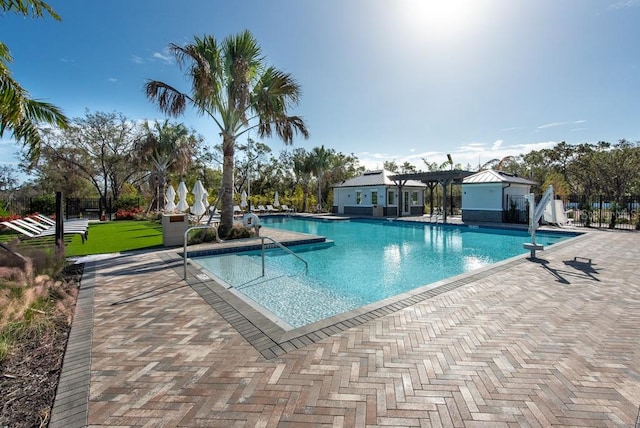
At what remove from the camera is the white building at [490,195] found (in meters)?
17.5

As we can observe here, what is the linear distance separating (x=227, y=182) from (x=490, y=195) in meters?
15.4

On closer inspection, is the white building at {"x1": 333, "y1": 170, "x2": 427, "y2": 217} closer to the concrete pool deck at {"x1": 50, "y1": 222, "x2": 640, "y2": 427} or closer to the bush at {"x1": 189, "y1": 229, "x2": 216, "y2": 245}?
the bush at {"x1": 189, "y1": 229, "x2": 216, "y2": 245}

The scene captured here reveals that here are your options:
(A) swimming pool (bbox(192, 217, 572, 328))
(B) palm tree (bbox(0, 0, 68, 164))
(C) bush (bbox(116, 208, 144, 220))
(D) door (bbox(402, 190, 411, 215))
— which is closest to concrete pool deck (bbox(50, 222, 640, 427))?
(A) swimming pool (bbox(192, 217, 572, 328))

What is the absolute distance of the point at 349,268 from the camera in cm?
815

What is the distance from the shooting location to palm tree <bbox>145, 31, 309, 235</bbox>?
31.3ft

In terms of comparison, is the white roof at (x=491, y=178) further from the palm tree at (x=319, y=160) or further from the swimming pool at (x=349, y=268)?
the palm tree at (x=319, y=160)

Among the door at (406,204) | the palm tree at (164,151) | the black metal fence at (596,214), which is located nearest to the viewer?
the black metal fence at (596,214)

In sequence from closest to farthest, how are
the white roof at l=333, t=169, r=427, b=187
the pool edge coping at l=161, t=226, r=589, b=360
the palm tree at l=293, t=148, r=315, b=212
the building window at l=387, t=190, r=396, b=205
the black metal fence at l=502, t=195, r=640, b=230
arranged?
the pool edge coping at l=161, t=226, r=589, b=360
the black metal fence at l=502, t=195, r=640, b=230
the white roof at l=333, t=169, r=427, b=187
the building window at l=387, t=190, r=396, b=205
the palm tree at l=293, t=148, r=315, b=212

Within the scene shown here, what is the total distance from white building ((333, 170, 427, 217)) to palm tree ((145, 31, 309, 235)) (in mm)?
13463

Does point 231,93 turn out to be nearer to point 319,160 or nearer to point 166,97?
point 166,97

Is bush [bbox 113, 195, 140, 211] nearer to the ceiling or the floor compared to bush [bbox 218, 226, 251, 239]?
nearer to the ceiling

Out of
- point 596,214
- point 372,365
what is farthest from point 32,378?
point 596,214

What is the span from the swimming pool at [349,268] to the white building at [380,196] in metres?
10.1

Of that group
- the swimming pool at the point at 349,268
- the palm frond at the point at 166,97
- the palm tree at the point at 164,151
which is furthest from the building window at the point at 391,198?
the palm frond at the point at 166,97
